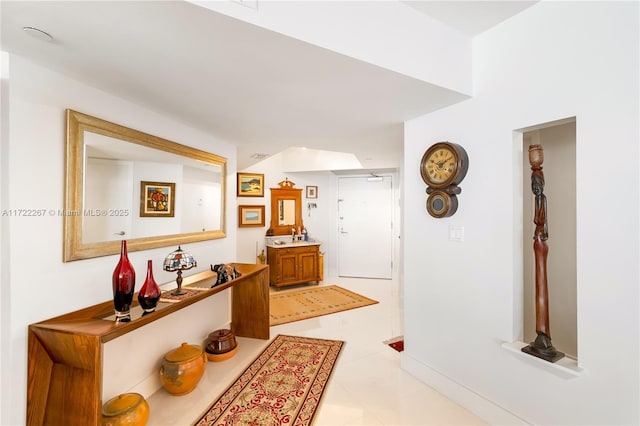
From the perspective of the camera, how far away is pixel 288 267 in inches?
195

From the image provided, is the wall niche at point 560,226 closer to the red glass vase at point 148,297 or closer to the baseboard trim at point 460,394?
the baseboard trim at point 460,394

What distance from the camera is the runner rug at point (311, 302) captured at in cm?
370

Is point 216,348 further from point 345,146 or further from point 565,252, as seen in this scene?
point 565,252

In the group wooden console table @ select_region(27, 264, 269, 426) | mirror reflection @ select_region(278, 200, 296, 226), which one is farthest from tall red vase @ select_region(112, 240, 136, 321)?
mirror reflection @ select_region(278, 200, 296, 226)

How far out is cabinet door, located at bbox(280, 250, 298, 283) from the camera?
16.1ft

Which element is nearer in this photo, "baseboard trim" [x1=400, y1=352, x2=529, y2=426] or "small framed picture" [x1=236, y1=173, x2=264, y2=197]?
"baseboard trim" [x1=400, y1=352, x2=529, y2=426]

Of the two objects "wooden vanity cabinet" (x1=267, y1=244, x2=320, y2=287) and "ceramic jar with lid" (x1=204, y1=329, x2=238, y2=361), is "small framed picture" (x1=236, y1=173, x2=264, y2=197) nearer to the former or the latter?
"wooden vanity cabinet" (x1=267, y1=244, x2=320, y2=287)

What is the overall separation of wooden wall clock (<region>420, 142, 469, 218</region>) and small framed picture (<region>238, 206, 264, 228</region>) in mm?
3604

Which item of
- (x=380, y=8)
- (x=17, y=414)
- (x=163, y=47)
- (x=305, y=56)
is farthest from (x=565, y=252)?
(x=17, y=414)

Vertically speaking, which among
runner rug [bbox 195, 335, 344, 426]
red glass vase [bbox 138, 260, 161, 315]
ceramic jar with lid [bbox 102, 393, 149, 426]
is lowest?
runner rug [bbox 195, 335, 344, 426]

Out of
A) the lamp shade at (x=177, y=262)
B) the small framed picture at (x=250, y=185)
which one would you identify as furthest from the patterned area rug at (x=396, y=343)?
the small framed picture at (x=250, y=185)

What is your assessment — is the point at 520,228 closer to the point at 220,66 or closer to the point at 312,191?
the point at 220,66

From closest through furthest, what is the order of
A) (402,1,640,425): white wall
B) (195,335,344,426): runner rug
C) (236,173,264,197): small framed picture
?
1. (402,1,640,425): white wall
2. (195,335,344,426): runner rug
3. (236,173,264,197): small framed picture

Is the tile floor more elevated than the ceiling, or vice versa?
the ceiling
